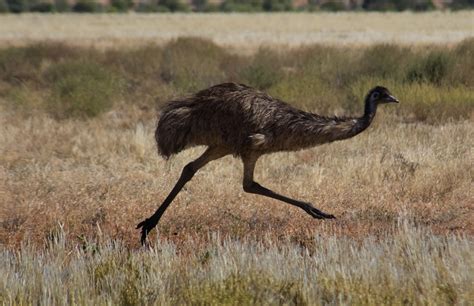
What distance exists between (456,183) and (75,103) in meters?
8.16

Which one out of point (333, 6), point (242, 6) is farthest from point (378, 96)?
point (333, 6)

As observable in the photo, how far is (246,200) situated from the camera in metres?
9.12

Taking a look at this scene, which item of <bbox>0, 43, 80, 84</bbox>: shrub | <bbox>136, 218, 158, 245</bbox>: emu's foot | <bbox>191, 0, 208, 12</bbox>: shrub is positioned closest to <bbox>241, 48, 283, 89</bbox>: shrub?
<bbox>0, 43, 80, 84</bbox>: shrub

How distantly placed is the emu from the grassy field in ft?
2.41

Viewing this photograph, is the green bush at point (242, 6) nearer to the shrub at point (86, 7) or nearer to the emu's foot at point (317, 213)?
the shrub at point (86, 7)

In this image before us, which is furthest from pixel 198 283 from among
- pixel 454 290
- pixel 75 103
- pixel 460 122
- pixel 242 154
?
pixel 75 103

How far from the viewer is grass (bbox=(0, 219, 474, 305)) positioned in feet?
17.6

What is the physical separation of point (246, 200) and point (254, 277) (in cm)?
354

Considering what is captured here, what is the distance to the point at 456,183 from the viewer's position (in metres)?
9.48

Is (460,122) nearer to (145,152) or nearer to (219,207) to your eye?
(145,152)

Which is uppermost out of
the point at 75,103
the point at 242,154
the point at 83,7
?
the point at 242,154

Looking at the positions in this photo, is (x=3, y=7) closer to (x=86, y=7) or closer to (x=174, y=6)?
(x=86, y=7)

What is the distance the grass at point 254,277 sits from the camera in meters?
5.35

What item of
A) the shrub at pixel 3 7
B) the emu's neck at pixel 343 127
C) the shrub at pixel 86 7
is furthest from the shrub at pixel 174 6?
the emu's neck at pixel 343 127
